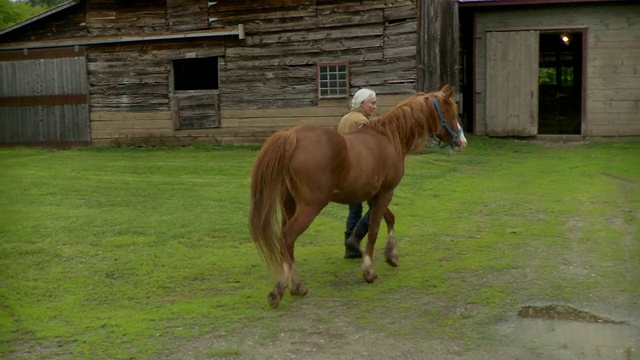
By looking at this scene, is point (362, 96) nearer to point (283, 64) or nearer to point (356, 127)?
point (356, 127)

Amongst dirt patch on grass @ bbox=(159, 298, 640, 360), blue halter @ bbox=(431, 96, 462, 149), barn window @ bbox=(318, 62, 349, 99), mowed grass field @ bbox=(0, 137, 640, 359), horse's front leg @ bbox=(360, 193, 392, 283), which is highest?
barn window @ bbox=(318, 62, 349, 99)

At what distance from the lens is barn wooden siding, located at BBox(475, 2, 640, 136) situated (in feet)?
61.7

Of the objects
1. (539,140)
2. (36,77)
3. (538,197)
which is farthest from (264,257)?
(36,77)

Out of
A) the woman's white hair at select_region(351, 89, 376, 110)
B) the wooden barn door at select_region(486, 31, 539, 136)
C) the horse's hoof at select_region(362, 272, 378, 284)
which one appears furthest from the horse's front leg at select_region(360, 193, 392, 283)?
the wooden barn door at select_region(486, 31, 539, 136)

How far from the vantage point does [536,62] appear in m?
19.3

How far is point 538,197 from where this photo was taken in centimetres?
1145

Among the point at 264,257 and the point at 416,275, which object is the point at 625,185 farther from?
the point at 264,257

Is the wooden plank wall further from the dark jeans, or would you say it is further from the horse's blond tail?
the horse's blond tail

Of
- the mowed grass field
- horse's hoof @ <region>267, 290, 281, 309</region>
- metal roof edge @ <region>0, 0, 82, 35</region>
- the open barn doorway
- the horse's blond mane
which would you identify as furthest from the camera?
the open barn doorway

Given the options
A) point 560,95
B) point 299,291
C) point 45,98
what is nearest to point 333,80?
point 45,98

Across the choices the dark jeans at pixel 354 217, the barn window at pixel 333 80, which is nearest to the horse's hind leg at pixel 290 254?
the dark jeans at pixel 354 217

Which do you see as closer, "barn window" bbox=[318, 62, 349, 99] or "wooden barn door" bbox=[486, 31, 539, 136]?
"barn window" bbox=[318, 62, 349, 99]

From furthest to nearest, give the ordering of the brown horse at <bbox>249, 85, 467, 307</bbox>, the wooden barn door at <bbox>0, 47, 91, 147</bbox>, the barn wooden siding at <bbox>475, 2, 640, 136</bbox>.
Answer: the wooden barn door at <bbox>0, 47, 91, 147</bbox> → the barn wooden siding at <bbox>475, 2, 640, 136</bbox> → the brown horse at <bbox>249, 85, 467, 307</bbox>

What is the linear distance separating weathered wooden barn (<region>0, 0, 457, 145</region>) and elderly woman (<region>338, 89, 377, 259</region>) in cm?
956
